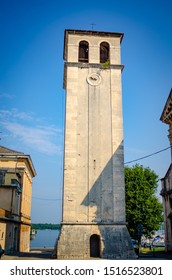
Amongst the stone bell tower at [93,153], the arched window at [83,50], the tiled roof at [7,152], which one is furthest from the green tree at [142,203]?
the arched window at [83,50]

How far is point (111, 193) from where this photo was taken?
72.3 feet

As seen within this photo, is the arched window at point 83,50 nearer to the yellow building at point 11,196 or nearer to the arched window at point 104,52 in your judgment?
the arched window at point 104,52

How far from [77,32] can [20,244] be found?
26.1 metres

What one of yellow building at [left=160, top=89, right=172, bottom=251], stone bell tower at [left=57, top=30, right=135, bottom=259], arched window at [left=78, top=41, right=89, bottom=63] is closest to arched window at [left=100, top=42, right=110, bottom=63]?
stone bell tower at [left=57, top=30, right=135, bottom=259]

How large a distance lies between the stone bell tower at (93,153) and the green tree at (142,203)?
1191 centimetres

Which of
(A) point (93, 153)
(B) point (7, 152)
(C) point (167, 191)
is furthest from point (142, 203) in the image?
(B) point (7, 152)

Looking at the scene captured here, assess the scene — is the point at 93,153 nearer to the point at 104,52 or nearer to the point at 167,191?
the point at 167,191

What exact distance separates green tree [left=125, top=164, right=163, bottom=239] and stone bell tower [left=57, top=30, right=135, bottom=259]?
11.9m

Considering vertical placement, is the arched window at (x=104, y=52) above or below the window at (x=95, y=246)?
above

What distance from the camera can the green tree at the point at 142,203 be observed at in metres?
32.5

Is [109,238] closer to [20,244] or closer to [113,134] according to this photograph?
[113,134]

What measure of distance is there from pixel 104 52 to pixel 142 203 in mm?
18495

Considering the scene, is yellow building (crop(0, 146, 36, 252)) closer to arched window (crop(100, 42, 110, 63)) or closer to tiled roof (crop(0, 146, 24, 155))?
tiled roof (crop(0, 146, 24, 155))

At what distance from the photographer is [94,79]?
2523cm
